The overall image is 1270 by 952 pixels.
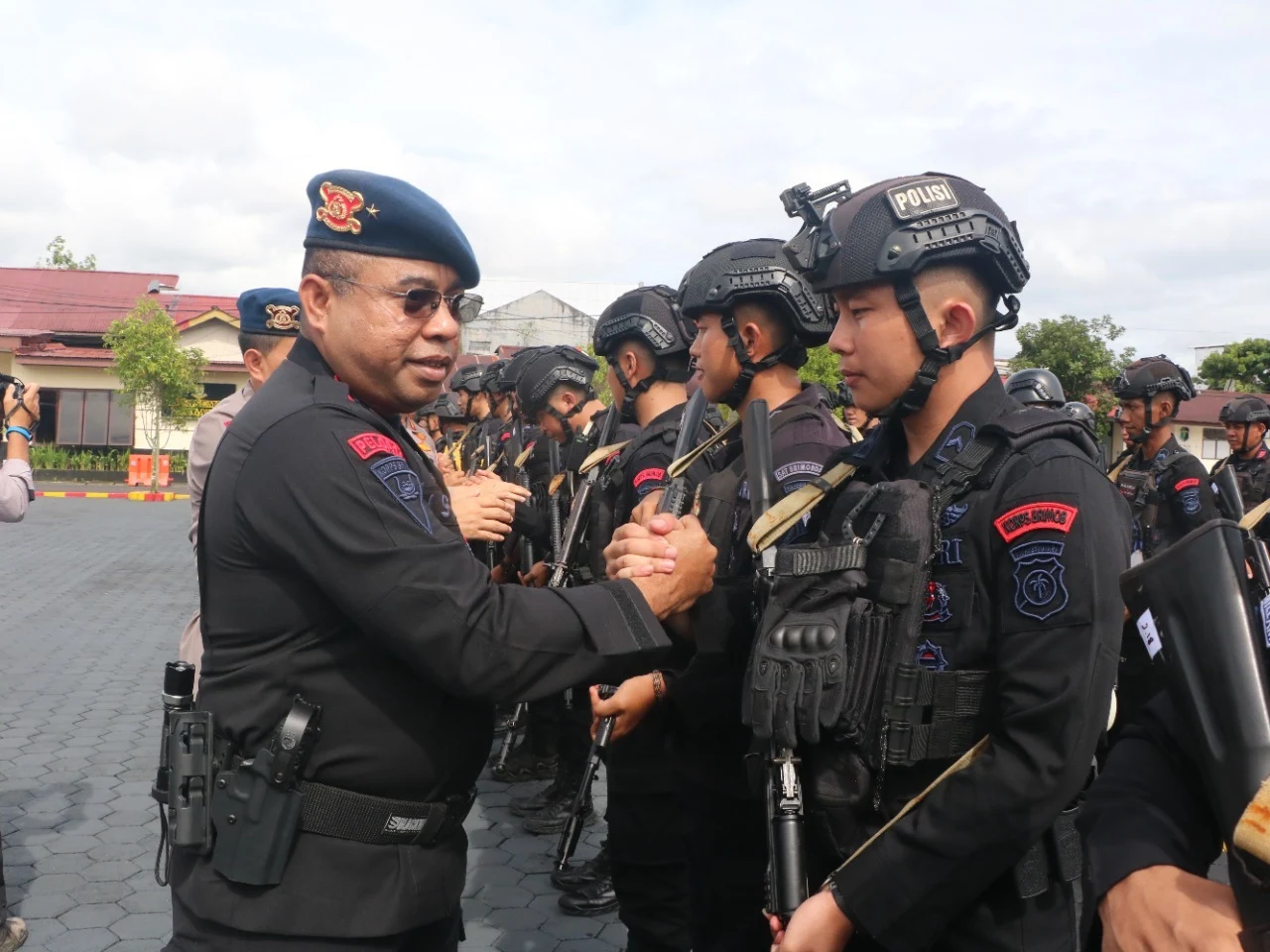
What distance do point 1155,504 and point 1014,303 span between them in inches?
253

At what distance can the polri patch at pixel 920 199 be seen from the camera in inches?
91.6

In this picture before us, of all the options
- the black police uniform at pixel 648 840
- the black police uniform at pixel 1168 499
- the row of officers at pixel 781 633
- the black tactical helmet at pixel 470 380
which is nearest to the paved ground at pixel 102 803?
the black police uniform at pixel 648 840

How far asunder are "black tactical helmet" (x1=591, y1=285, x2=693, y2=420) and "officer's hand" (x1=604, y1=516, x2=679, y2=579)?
2.24 metres

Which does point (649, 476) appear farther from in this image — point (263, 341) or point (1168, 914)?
point (1168, 914)

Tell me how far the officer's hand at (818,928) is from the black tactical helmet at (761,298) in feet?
6.46

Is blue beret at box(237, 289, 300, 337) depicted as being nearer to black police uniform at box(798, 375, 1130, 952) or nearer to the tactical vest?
the tactical vest

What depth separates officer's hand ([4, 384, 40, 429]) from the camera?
468cm

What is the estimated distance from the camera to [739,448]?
379 cm

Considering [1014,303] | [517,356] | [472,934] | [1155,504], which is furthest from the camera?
[517,356]

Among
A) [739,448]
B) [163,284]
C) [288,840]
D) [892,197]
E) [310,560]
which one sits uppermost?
[163,284]

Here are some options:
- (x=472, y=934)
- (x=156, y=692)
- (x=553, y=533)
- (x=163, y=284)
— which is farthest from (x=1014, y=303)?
(x=163, y=284)

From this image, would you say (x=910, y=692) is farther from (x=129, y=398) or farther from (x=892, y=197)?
(x=129, y=398)

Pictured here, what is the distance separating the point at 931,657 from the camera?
7.02 feet

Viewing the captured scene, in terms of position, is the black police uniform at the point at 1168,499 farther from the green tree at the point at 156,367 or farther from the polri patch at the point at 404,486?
the green tree at the point at 156,367
